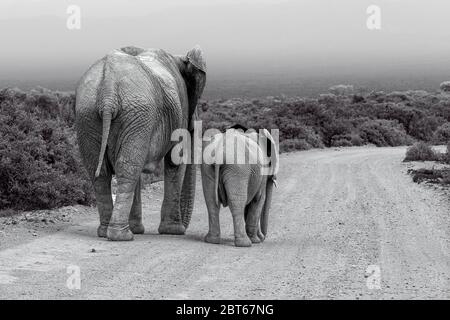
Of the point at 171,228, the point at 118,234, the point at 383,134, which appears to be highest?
the point at 118,234

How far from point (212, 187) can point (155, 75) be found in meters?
1.93

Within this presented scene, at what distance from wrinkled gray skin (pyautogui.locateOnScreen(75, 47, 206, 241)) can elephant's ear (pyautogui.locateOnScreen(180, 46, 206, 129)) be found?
0.57m

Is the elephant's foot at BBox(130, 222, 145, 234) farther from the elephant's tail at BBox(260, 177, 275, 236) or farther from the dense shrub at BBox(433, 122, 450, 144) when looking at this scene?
the dense shrub at BBox(433, 122, 450, 144)

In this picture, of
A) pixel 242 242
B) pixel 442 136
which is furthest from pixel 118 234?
pixel 442 136

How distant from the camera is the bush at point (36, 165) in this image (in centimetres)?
1518

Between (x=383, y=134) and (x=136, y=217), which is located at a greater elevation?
(x=136, y=217)

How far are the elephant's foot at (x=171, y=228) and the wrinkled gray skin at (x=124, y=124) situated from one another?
1.19ft

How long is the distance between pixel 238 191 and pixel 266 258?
123cm

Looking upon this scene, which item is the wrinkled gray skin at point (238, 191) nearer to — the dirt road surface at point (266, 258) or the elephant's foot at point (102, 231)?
the dirt road surface at point (266, 258)

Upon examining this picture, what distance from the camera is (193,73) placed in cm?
1383

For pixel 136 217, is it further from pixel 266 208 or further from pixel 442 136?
pixel 442 136

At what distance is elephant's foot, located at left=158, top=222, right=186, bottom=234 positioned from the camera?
13.5 m

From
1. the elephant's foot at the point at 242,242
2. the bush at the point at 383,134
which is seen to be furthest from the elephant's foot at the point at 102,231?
the bush at the point at 383,134
